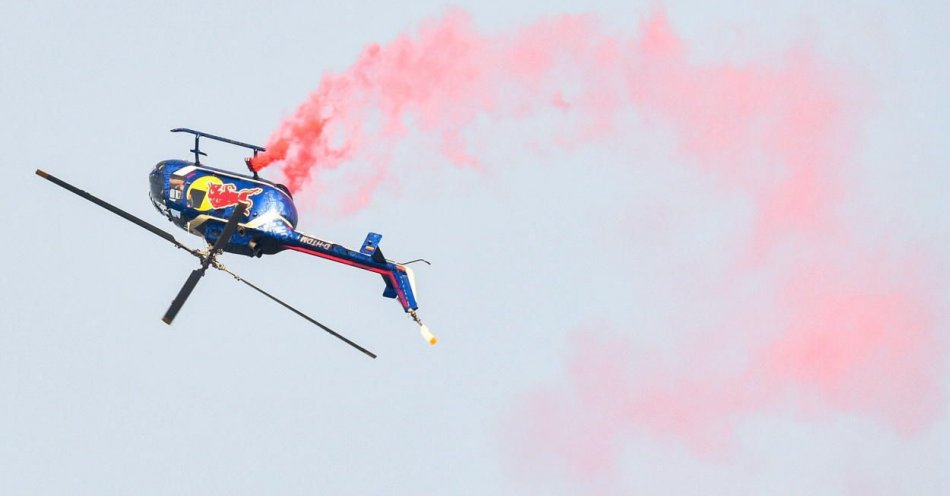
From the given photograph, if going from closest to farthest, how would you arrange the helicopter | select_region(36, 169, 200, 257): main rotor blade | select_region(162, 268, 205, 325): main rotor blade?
1. select_region(36, 169, 200, 257): main rotor blade
2. select_region(162, 268, 205, 325): main rotor blade
3. the helicopter

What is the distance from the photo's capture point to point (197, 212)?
68.0 metres

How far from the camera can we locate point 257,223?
67.2 m

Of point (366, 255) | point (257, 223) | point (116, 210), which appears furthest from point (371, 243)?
point (116, 210)

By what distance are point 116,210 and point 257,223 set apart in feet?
25.6

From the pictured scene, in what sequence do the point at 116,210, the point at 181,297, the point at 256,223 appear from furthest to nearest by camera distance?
the point at 256,223
the point at 181,297
the point at 116,210

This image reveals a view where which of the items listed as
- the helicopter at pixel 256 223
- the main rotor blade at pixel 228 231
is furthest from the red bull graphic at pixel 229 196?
the main rotor blade at pixel 228 231

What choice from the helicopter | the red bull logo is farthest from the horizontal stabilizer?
the red bull logo

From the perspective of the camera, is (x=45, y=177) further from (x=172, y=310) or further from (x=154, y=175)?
(x=154, y=175)

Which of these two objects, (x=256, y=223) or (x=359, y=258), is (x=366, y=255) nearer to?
(x=359, y=258)

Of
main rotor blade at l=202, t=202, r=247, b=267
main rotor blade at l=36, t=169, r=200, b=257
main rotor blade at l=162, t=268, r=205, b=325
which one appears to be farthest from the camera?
main rotor blade at l=202, t=202, r=247, b=267

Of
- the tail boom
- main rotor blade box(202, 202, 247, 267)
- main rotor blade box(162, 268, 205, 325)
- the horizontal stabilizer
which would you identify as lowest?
main rotor blade box(162, 268, 205, 325)

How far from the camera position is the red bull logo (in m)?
67.9

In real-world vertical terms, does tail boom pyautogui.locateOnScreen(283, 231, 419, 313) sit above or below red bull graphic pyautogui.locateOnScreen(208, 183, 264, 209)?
below

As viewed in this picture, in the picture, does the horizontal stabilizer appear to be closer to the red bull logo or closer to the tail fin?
the tail fin
